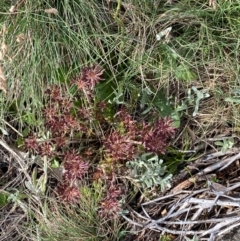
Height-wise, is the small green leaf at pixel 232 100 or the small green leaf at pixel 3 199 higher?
the small green leaf at pixel 232 100

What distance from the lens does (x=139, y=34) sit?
1.62 meters

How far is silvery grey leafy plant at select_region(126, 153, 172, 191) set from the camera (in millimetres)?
1608

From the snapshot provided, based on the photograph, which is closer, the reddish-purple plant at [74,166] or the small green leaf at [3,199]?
the reddish-purple plant at [74,166]

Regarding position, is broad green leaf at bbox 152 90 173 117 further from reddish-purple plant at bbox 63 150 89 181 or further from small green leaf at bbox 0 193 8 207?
small green leaf at bbox 0 193 8 207

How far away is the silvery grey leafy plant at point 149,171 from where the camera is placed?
5.28 ft

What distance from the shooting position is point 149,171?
1602mm

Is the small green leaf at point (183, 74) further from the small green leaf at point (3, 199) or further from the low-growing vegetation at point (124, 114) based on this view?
the small green leaf at point (3, 199)

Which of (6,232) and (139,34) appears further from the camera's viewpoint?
(6,232)

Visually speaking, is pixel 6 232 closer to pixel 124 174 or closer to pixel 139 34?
pixel 124 174

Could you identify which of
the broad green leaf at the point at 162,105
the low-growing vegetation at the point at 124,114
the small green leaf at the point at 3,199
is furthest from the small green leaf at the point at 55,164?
the broad green leaf at the point at 162,105

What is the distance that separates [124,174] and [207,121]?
0.33 metres

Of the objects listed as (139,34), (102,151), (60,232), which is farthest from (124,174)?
(139,34)

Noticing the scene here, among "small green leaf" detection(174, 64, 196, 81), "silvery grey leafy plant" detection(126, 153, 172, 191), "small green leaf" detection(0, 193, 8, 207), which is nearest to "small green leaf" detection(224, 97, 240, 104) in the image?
"small green leaf" detection(174, 64, 196, 81)

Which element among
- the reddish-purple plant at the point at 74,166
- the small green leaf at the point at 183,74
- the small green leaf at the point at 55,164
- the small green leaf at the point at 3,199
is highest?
the small green leaf at the point at 183,74
